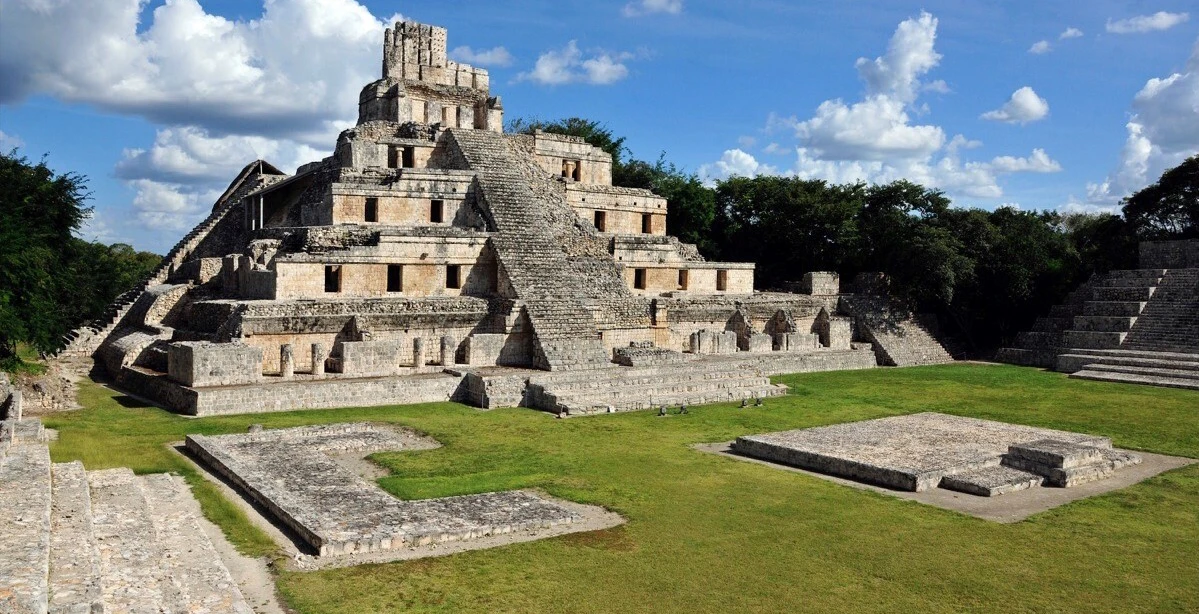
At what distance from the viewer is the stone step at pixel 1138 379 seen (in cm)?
2321

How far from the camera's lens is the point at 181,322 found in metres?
22.9

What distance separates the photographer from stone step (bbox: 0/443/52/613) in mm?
6449

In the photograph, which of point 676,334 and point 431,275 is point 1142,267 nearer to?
point 676,334

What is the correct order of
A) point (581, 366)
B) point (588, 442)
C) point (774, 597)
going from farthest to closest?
point (581, 366)
point (588, 442)
point (774, 597)

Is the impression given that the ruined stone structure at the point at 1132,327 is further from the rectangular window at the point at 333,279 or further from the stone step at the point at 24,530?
the stone step at the point at 24,530

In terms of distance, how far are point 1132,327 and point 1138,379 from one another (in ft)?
17.2

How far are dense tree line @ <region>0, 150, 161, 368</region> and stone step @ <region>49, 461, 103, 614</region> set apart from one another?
8516 millimetres

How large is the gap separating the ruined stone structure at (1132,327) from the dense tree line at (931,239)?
1.73 metres

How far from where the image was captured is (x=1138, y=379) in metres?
24.4

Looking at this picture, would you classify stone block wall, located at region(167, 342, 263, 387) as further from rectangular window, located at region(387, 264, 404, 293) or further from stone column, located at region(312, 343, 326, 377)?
rectangular window, located at region(387, 264, 404, 293)

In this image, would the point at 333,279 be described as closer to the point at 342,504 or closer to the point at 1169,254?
the point at 342,504

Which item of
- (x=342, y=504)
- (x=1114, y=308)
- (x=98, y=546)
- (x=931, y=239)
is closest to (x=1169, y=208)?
(x=1114, y=308)

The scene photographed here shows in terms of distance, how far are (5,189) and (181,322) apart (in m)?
5.29

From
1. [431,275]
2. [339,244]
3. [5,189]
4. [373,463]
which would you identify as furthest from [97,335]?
[373,463]
